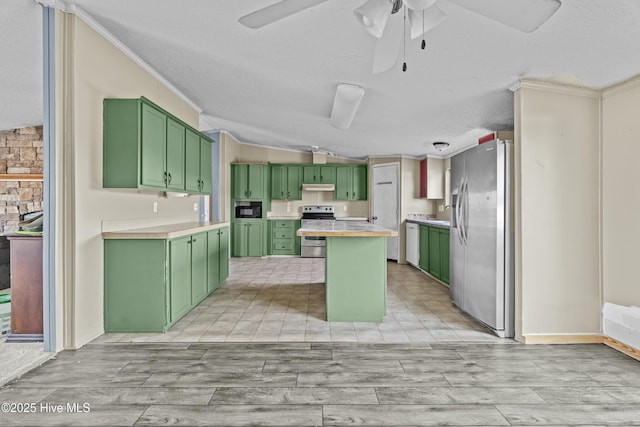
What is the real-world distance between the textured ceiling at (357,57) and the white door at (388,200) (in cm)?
230

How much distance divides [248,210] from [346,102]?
13.8ft

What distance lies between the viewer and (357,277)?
341 cm

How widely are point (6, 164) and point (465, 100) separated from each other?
7148mm

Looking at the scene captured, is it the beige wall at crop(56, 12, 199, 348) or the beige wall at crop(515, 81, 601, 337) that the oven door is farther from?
the beige wall at crop(515, 81, 601, 337)

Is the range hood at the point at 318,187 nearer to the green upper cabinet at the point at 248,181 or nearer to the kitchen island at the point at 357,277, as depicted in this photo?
the green upper cabinet at the point at 248,181

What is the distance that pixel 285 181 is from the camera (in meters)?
7.82

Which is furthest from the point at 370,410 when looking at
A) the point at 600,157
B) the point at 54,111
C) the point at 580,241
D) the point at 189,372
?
the point at 54,111

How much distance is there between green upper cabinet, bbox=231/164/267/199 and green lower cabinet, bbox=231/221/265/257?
62cm

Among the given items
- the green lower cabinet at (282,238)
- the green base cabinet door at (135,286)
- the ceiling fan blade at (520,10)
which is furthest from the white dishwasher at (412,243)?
the ceiling fan blade at (520,10)

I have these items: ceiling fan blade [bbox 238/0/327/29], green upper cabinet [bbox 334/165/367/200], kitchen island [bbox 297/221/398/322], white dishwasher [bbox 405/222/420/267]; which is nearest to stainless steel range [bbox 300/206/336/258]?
green upper cabinet [bbox 334/165/367/200]

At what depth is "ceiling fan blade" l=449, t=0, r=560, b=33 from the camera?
1408 millimetres

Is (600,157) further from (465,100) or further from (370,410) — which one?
(370,410)

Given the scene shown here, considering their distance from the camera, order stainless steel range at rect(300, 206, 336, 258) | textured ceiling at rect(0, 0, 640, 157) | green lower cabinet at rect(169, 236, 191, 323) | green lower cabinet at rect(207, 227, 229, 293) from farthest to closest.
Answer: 1. stainless steel range at rect(300, 206, 336, 258)
2. green lower cabinet at rect(207, 227, 229, 293)
3. green lower cabinet at rect(169, 236, 191, 323)
4. textured ceiling at rect(0, 0, 640, 157)

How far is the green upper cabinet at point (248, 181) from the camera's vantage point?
743 cm
